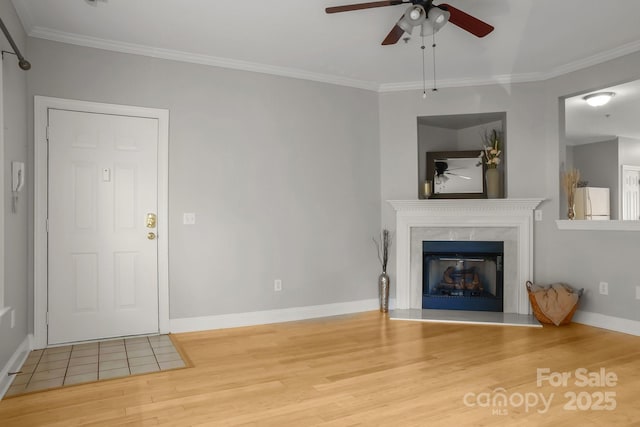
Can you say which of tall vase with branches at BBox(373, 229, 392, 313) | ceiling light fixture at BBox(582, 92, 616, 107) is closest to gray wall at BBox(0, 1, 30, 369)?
tall vase with branches at BBox(373, 229, 392, 313)

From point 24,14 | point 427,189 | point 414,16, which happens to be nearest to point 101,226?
point 24,14

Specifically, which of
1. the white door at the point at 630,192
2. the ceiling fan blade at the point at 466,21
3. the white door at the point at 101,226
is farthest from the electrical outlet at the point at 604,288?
the white door at the point at 630,192

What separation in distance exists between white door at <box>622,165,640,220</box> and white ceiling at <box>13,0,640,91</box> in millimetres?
5107

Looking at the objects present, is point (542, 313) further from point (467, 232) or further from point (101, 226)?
point (101, 226)

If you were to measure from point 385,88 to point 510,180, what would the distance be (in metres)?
1.69

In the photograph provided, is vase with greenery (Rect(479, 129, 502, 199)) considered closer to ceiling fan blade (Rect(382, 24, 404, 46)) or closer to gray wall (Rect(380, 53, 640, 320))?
gray wall (Rect(380, 53, 640, 320))

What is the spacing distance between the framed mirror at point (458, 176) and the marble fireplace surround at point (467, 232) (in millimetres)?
270

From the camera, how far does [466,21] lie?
2797 mm

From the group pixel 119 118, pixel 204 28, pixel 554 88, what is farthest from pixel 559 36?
pixel 119 118

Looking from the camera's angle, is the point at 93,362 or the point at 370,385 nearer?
the point at 370,385

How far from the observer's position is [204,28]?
11.4ft

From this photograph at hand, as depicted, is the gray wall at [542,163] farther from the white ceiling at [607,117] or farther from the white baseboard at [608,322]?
the white ceiling at [607,117]

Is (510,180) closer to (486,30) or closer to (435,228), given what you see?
(435,228)

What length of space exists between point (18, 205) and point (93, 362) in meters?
1.25
